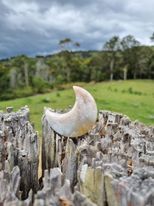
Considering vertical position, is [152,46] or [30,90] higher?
[152,46]

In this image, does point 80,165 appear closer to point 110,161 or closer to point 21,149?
point 110,161

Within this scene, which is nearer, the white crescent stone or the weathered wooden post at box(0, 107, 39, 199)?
the weathered wooden post at box(0, 107, 39, 199)

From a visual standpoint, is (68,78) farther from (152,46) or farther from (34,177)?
(34,177)

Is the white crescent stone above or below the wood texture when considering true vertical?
above

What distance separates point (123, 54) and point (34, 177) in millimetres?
46798

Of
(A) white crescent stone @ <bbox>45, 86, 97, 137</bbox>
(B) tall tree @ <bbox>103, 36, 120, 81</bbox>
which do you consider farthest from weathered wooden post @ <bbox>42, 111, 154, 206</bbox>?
(B) tall tree @ <bbox>103, 36, 120, 81</bbox>

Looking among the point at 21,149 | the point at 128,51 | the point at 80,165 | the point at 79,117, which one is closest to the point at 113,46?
the point at 128,51

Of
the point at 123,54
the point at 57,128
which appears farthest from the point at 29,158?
the point at 123,54

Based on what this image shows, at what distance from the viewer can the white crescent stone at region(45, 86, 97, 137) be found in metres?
5.46

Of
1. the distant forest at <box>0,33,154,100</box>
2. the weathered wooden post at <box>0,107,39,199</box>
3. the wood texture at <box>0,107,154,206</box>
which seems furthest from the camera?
the distant forest at <box>0,33,154,100</box>

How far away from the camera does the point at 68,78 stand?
48.8 m

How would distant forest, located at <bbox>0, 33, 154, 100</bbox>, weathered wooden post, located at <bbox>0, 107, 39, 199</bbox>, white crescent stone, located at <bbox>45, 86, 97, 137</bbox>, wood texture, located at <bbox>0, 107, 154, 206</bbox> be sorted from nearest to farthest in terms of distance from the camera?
wood texture, located at <bbox>0, 107, 154, 206</bbox> < weathered wooden post, located at <bbox>0, 107, 39, 199</bbox> < white crescent stone, located at <bbox>45, 86, 97, 137</bbox> < distant forest, located at <bbox>0, 33, 154, 100</bbox>

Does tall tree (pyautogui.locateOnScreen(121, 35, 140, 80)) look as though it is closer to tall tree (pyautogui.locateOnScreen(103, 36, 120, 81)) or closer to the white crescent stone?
tall tree (pyautogui.locateOnScreen(103, 36, 120, 81))

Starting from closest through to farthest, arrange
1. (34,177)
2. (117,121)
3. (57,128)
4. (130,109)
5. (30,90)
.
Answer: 1. (34,177)
2. (57,128)
3. (117,121)
4. (130,109)
5. (30,90)
